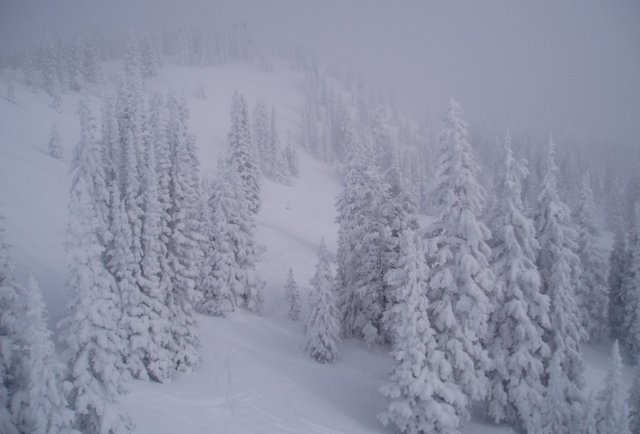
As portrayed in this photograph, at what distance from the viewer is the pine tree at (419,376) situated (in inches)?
797

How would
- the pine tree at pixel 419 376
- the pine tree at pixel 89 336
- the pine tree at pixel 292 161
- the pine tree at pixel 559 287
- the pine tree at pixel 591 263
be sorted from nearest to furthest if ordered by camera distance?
the pine tree at pixel 89 336 → the pine tree at pixel 419 376 → the pine tree at pixel 559 287 → the pine tree at pixel 591 263 → the pine tree at pixel 292 161

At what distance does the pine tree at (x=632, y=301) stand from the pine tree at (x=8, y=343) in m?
49.0

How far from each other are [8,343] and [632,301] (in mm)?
50052

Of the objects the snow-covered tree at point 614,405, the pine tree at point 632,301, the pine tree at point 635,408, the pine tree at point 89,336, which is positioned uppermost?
the pine tree at point 89,336

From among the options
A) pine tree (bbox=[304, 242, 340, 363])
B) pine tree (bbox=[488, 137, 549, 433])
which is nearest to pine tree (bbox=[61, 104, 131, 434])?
pine tree (bbox=[304, 242, 340, 363])

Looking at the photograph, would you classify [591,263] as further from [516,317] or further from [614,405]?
[614,405]

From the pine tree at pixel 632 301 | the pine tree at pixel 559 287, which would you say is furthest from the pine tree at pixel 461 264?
the pine tree at pixel 632 301

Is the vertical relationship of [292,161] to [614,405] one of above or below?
below

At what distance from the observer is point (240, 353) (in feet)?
94.6

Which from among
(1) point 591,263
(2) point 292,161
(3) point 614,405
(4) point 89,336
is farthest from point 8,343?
(2) point 292,161

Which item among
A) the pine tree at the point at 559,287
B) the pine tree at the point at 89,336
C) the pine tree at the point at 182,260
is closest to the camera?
the pine tree at the point at 89,336

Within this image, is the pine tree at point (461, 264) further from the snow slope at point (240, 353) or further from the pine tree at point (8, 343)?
the pine tree at point (8, 343)

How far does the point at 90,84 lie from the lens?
10794 centimetres

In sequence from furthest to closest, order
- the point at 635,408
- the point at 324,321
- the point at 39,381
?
the point at 324,321 < the point at 635,408 < the point at 39,381
